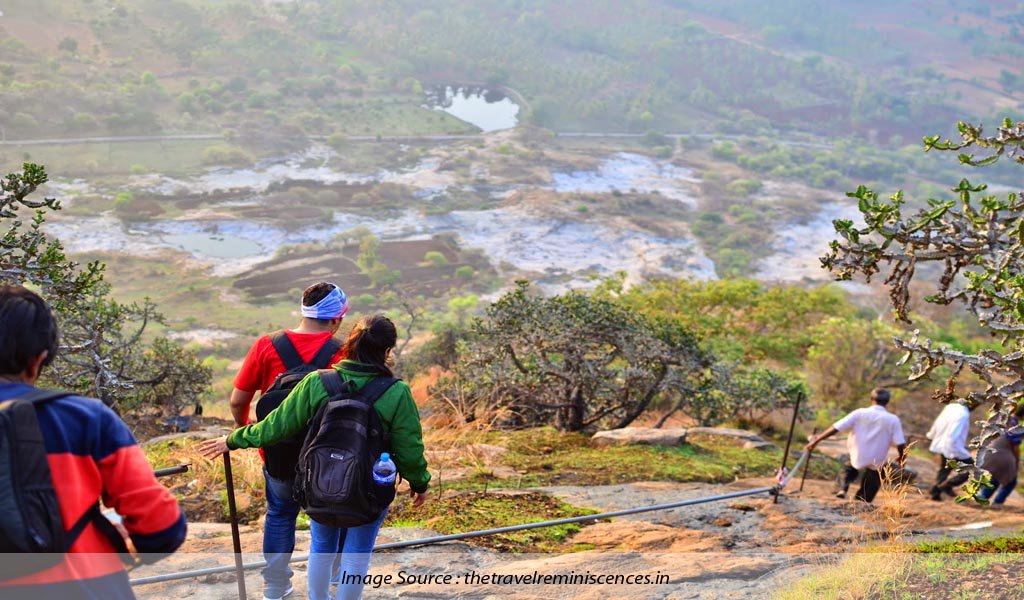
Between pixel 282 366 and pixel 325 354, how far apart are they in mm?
202

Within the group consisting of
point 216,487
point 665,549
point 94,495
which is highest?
point 94,495

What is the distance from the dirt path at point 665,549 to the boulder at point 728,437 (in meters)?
2.83

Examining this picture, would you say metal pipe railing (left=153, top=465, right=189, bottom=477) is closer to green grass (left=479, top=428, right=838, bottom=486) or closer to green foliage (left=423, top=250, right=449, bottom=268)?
green grass (left=479, top=428, right=838, bottom=486)

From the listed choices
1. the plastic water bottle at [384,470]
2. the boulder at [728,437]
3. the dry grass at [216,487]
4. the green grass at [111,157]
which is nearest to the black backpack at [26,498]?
the plastic water bottle at [384,470]

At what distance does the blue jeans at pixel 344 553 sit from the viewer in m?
3.27

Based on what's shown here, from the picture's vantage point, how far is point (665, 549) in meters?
5.27

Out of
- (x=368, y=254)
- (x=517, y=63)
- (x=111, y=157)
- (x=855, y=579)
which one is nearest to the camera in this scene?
(x=855, y=579)

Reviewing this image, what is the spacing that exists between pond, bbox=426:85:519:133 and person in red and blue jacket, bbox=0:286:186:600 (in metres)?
75.0

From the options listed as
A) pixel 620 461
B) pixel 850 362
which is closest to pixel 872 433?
pixel 620 461

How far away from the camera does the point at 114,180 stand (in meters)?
48.0

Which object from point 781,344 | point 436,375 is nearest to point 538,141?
point 781,344

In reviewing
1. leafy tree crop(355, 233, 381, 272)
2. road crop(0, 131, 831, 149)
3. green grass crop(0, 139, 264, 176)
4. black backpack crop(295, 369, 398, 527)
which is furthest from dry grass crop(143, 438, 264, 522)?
road crop(0, 131, 831, 149)

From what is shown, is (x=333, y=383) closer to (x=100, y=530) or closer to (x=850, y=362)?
(x=100, y=530)

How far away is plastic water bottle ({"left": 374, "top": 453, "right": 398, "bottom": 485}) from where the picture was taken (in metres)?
3.07
